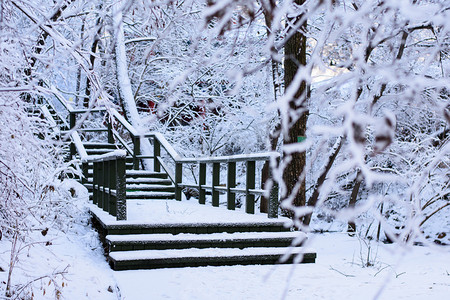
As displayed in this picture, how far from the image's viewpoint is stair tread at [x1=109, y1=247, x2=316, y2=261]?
670cm

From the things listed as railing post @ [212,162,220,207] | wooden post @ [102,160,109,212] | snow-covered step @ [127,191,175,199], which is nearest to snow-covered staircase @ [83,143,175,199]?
snow-covered step @ [127,191,175,199]

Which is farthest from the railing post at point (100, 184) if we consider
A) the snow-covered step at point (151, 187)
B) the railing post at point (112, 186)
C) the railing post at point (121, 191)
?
the railing post at point (121, 191)

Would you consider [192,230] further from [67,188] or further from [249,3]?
[249,3]

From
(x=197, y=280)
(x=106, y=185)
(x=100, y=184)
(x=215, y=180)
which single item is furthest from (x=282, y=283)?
(x=100, y=184)

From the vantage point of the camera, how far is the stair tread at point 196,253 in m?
6.70

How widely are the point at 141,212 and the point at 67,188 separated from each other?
1.34 metres

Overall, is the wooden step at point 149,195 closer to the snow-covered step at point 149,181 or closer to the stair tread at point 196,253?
the snow-covered step at point 149,181

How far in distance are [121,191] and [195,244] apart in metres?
1.20

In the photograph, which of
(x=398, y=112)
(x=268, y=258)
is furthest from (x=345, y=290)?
(x=398, y=112)

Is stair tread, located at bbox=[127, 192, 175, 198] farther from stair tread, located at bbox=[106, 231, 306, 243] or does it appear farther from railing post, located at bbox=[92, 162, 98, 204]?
stair tread, located at bbox=[106, 231, 306, 243]

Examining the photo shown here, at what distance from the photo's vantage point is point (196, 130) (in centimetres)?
1638

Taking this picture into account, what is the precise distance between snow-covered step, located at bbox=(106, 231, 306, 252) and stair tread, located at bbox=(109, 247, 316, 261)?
9 cm

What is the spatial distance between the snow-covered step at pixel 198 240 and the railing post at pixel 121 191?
0.34m

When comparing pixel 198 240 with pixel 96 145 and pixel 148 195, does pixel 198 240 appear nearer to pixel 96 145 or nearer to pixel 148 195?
pixel 148 195
